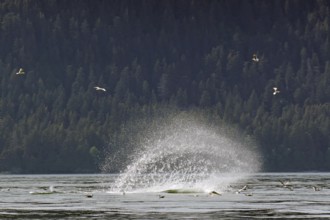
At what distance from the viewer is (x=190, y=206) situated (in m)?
89.7

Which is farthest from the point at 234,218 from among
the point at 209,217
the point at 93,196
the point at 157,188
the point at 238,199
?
the point at 157,188

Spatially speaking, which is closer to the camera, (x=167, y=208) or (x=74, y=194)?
(x=167, y=208)

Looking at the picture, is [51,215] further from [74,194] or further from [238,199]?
[74,194]

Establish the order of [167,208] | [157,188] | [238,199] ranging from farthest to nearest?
1. [157,188]
2. [238,199]
3. [167,208]

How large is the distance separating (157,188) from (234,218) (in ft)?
148

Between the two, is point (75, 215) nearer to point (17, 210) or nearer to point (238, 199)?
point (17, 210)

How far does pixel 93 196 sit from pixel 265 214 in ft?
99.6

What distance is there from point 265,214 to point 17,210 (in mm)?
19020

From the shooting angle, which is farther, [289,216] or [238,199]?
[238,199]

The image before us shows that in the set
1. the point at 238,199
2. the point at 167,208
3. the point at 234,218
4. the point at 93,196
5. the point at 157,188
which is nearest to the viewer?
the point at 234,218

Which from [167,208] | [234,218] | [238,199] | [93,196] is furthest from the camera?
[93,196]

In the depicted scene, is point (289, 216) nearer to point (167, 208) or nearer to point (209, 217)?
point (209, 217)

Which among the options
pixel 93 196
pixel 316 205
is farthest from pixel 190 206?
pixel 93 196

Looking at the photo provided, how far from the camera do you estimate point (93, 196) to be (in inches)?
4245
